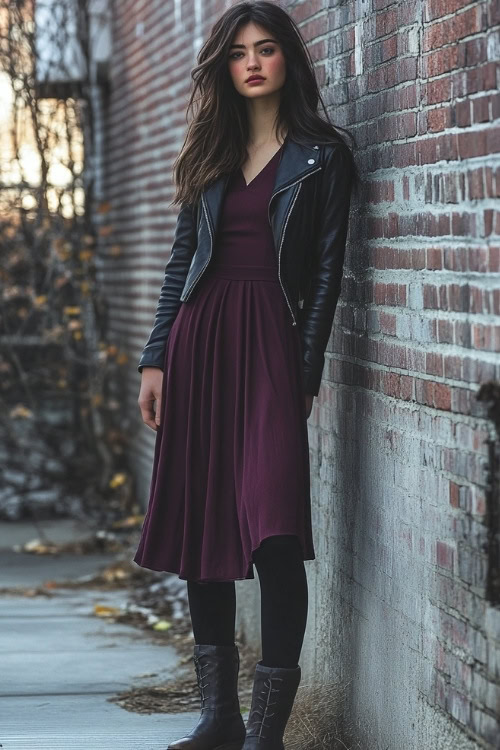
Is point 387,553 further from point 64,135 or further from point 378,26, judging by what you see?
point 64,135

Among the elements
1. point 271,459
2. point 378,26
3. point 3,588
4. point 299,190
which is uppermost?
point 378,26

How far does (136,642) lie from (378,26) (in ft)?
9.56

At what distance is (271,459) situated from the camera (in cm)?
315

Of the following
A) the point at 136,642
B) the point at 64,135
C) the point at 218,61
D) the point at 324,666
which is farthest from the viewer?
the point at 64,135

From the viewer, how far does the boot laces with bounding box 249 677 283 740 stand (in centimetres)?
320

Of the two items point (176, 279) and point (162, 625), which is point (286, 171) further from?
point (162, 625)

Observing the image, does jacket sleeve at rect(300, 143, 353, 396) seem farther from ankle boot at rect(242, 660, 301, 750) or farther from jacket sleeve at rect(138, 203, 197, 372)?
ankle boot at rect(242, 660, 301, 750)

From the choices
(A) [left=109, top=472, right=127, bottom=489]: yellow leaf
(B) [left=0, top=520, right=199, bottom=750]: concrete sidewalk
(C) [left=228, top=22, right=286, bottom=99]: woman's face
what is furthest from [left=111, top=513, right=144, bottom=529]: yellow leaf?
(C) [left=228, top=22, right=286, bottom=99]: woman's face

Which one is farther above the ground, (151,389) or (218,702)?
(151,389)

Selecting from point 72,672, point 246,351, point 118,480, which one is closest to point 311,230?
point 246,351

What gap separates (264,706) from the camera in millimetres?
3197

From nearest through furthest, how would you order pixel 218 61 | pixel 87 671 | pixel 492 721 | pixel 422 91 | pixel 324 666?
pixel 492 721, pixel 422 91, pixel 218 61, pixel 324 666, pixel 87 671

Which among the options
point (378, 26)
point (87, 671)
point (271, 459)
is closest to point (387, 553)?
point (271, 459)

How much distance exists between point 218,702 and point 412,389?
1095mm
